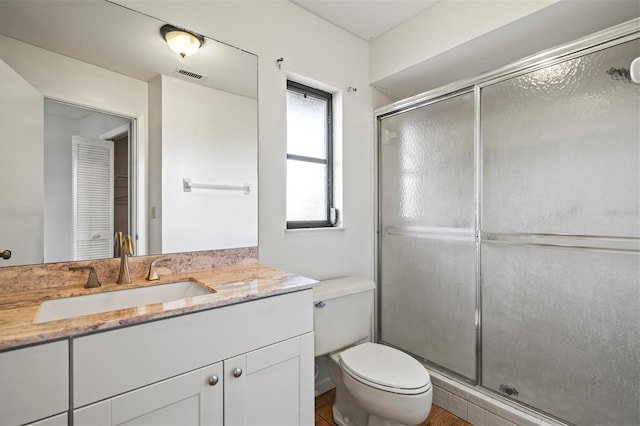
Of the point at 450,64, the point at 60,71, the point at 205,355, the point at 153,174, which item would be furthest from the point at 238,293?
the point at 450,64

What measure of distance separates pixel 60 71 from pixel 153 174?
1.65ft

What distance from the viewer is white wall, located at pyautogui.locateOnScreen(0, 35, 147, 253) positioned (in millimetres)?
1142

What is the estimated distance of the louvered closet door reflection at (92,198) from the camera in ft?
4.04

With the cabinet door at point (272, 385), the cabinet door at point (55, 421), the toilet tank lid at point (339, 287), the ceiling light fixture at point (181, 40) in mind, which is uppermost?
the ceiling light fixture at point (181, 40)

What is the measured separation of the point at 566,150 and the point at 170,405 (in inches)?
72.9

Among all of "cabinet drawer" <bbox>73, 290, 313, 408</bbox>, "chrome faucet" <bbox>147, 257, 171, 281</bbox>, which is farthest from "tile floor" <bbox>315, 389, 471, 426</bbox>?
"chrome faucet" <bbox>147, 257, 171, 281</bbox>

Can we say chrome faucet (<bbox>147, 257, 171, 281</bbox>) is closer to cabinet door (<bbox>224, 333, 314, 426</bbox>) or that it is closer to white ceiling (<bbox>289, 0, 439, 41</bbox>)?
cabinet door (<bbox>224, 333, 314, 426</bbox>)

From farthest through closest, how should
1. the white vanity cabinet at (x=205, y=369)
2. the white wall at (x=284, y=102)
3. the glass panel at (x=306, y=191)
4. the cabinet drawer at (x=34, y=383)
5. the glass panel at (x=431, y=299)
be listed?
1. the glass panel at (x=306, y=191)
2. the glass panel at (x=431, y=299)
3. the white wall at (x=284, y=102)
4. the white vanity cabinet at (x=205, y=369)
5. the cabinet drawer at (x=34, y=383)

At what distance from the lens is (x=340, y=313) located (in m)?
1.73

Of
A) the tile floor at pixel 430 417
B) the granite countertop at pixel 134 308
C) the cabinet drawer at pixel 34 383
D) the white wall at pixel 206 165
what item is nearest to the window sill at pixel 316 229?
the white wall at pixel 206 165

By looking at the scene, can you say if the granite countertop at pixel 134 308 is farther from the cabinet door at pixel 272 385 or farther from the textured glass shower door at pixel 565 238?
the textured glass shower door at pixel 565 238

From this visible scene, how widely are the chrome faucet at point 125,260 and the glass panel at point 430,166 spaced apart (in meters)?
1.59

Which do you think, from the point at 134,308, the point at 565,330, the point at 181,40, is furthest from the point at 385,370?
the point at 181,40

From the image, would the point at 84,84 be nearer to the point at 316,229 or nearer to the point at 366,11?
the point at 316,229
